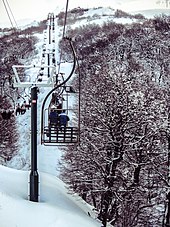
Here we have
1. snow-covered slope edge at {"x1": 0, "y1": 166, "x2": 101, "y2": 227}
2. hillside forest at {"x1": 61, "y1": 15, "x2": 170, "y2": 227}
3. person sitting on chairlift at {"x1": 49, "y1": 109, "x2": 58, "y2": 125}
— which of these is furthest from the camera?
hillside forest at {"x1": 61, "y1": 15, "x2": 170, "y2": 227}

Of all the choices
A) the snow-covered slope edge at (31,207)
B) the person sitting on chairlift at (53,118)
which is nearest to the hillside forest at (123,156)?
the snow-covered slope edge at (31,207)

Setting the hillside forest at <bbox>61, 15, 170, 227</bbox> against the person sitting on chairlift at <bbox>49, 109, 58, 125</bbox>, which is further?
the hillside forest at <bbox>61, 15, 170, 227</bbox>

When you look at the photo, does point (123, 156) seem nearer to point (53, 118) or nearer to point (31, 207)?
point (31, 207)

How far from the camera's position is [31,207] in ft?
30.2

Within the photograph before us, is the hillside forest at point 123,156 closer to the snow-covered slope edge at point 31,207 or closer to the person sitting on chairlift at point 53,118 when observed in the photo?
the snow-covered slope edge at point 31,207

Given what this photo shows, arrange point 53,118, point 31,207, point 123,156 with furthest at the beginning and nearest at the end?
point 123,156 < point 31,207 < point 53,118

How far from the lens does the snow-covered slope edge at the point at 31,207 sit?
8.40 metres

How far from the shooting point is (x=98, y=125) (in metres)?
15.4

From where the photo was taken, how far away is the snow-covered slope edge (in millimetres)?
8398

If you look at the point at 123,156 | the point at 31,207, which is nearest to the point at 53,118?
the point at 31,207

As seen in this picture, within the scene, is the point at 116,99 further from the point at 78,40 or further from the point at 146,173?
the point at 78,40

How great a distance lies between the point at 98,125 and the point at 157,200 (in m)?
4.22

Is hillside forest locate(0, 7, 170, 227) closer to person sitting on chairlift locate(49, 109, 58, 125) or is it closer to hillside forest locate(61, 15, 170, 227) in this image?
hillside forest locate(61, 15, 170, 227)

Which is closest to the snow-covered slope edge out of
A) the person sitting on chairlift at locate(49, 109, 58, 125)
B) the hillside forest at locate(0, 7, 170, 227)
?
the hillside forest at locate(0, 7, 170, 227)
